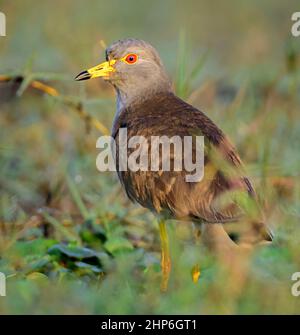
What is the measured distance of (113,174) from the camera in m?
6.83

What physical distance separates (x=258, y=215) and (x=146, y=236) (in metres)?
1.67

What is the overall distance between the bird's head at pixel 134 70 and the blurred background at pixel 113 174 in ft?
0.94

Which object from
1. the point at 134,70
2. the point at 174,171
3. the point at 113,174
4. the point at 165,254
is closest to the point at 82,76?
the point at 134,70

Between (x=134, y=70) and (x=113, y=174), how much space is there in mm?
1155

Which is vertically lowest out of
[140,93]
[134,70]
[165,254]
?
[165,254]

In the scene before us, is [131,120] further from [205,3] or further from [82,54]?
[205,3]

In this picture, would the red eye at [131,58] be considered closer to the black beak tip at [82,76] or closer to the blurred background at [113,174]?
the black beak tip at [82,76]

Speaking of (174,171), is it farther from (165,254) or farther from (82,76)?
(82,76)

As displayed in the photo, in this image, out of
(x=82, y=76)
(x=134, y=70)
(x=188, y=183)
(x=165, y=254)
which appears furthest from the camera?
(x=134, y=70)

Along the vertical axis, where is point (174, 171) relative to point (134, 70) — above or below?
below

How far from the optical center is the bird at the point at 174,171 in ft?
16.0

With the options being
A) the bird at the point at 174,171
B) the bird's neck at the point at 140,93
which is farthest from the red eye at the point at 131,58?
the bird's neck at the point at 140,93

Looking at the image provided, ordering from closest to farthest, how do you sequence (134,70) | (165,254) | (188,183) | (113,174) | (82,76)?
(188,183) < (165,254) < (82,76) < (134,70) < (113,174)

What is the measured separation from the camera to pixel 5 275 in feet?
16.8
